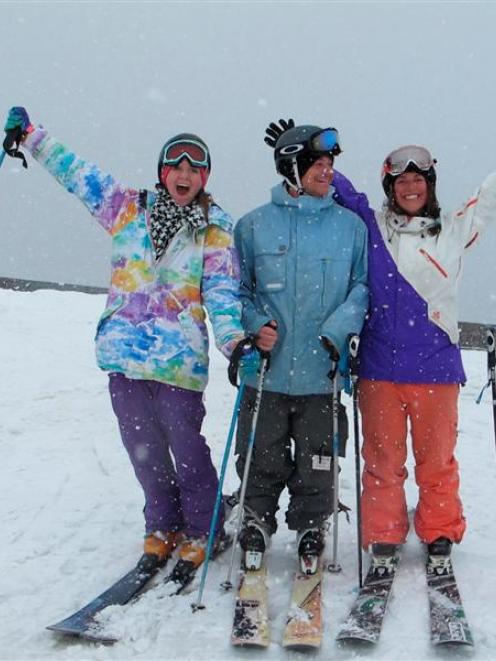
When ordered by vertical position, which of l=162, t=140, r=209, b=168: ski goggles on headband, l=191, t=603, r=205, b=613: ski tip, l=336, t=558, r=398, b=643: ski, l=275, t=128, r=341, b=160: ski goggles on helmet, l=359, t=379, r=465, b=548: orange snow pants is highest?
l=275, t=128, r=341, b=160: ski goggles on helmet

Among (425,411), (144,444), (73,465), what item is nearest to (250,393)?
(144,444)

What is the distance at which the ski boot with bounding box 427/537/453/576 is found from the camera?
3.92 meters

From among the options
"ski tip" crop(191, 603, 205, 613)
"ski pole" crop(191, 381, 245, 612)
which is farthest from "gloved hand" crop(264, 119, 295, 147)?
"ski tip" crop(191, 603, 205, 613)

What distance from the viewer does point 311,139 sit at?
408 cm

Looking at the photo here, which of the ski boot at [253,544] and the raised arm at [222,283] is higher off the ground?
the raised arm at [222,283]

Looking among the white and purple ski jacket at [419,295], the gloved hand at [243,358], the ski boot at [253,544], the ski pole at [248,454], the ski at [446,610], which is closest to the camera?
the ski at [446,610]

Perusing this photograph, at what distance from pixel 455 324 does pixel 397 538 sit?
130 centimetres

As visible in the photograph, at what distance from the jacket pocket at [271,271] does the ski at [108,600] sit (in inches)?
67.4

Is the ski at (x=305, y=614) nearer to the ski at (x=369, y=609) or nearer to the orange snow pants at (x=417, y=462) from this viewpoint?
the ski at (x=369, y=609)

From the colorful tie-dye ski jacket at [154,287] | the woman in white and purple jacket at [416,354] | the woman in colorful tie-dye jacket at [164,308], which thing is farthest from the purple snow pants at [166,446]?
the woman in white and purple jacket at [416,354]

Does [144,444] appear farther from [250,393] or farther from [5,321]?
[5,321]

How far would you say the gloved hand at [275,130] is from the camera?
460cm

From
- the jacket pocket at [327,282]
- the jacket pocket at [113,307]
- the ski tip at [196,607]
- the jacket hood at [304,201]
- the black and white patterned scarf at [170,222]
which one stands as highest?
the jacket hood at [304,201]

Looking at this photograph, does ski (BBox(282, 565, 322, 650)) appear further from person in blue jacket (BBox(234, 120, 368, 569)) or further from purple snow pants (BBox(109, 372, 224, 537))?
purple snow pants (BBox(109, 372, 224, 537))
